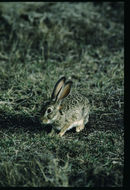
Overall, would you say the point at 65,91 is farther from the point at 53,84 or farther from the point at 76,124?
the point at 53,84

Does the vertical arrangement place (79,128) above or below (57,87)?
below

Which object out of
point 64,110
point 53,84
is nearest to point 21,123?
point 64,110

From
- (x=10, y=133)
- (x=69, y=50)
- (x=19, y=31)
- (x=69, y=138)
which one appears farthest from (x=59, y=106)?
(x=19, y=31)

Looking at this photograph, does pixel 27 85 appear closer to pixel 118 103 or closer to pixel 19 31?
pixel 118 103

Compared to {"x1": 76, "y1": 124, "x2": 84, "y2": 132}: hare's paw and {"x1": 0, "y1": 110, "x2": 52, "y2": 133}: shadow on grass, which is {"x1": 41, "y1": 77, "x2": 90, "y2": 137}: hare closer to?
{"x1": 76, "y1": 124, "x2": 84, "y2": 132}: hare's paw

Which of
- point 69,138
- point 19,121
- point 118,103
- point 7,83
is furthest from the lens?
point 7,83

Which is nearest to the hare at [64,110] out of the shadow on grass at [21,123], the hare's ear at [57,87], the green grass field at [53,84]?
the hare's ear at [57,87]
